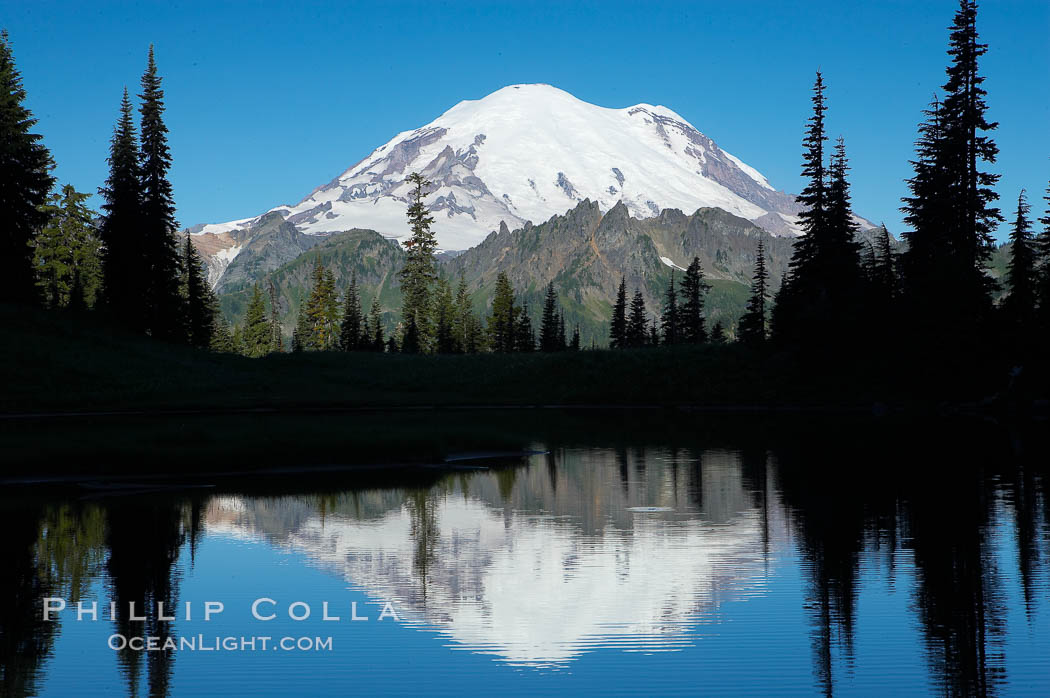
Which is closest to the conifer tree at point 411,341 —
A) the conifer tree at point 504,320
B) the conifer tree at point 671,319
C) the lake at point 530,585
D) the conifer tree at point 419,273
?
the conifer tree at point 419,273

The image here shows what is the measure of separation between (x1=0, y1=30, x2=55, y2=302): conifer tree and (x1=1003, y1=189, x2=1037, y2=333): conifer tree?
75.8 metres

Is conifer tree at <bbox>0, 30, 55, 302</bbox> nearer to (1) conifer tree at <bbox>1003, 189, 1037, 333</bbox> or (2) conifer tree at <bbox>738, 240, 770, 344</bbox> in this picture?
(2) conifer tree at <bbox>738, 240, 770, 344</bbox>

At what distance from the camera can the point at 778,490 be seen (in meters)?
25.7

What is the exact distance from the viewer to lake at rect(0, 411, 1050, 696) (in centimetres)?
1115

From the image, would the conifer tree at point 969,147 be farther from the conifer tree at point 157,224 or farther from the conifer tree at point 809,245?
the conifer tree at point 157,224

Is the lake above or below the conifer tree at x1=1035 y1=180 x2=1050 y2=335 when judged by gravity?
below

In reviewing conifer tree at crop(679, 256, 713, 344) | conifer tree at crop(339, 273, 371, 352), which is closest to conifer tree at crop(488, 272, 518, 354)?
conifer tree at crop(339, 273, 371, 352)

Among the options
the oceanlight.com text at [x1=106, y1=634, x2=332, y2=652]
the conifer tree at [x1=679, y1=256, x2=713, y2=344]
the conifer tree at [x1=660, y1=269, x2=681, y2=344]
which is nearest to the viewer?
the oceanlight.com text at [x1=106, y1=634, x2=332, y2=652]

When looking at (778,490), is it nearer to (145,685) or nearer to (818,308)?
(145,685)

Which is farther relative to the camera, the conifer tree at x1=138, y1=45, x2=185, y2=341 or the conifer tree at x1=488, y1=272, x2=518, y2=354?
the conifer tree at x1=488, y1=272, x2=518, y2=354

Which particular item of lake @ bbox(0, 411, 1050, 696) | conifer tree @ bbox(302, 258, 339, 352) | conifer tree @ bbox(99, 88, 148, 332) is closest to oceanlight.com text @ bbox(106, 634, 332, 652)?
lake @ bbox(0, 411, 1050, 696)

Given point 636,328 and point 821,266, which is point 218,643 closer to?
point 821,266

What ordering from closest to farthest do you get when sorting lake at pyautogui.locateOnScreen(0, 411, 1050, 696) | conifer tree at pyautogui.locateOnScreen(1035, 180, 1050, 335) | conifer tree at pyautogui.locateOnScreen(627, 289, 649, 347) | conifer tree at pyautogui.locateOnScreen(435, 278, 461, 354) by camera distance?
lake at pyautogui.locateOnScreen(0, 411, 1050, 696)
conifer tree at pyautogui.locateOnScreen(1035, 180, 1050, 335)
conifer tree at pyautogui.locateOnScreen(435, 278, 461, 354)
conifer tree at pyautogui.locateOnScreen(627, 289, 649, 347)

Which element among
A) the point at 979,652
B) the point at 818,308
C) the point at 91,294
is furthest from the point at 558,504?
the point at 91,294
